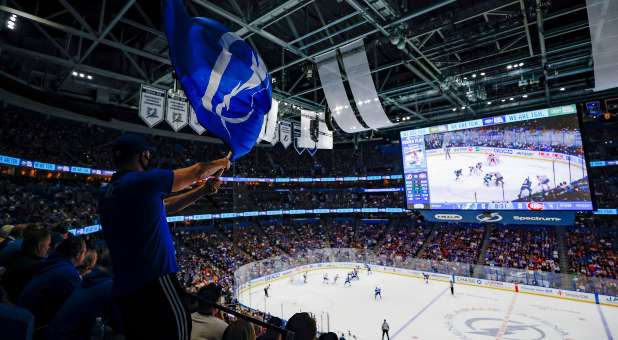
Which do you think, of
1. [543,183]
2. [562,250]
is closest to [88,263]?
[543,183]

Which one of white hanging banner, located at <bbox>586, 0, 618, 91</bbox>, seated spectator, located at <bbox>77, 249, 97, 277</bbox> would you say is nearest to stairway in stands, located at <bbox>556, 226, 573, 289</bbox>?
white hanging banner, located at <bbox>586, 0, 618, 91</bbox>

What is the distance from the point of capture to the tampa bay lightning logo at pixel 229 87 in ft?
8.65

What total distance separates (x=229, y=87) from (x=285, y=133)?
13.5 metres

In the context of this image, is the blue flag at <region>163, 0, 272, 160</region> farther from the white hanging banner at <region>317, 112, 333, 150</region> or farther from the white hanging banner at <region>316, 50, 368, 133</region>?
the white hanging banner at <region>317, 112, 333, 150</region>

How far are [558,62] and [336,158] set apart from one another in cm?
3210

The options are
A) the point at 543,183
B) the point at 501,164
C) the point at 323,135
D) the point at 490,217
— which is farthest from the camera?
the point at 323,135

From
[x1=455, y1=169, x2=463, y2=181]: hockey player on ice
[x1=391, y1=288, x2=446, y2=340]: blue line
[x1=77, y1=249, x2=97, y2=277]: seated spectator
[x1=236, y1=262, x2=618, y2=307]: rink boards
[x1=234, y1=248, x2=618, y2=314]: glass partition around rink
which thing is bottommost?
[x1=391, y1=288, x2=446, y2=340]: blue line

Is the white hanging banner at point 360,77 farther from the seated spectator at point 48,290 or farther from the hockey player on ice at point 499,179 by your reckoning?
the seated spectator at point 48,290

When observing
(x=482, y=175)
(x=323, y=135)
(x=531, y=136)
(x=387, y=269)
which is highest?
(x=323, y=135)

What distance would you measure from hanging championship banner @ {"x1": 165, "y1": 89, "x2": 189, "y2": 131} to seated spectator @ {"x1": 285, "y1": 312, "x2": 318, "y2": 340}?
461 inches

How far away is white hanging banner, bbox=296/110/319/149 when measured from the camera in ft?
51.3

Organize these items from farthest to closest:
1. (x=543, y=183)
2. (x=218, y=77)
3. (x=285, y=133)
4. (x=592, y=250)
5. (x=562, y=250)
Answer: (x=562, y=250), (x=592, y=250), (x=285, y=133), (x=543, y=183), (x=218, y=77)

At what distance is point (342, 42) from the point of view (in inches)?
415

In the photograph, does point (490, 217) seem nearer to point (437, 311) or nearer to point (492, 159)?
point (492, 159)
